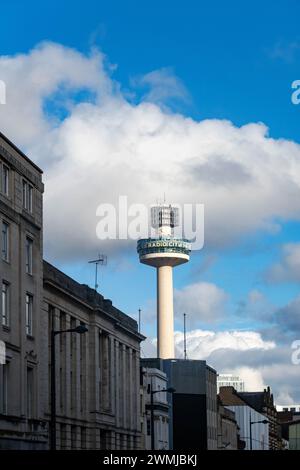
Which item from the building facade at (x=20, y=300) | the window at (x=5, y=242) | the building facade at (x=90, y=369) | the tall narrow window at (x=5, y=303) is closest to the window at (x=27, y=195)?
the building facade at (x=20, y=300)

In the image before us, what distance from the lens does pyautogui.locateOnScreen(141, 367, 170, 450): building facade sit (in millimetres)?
111438

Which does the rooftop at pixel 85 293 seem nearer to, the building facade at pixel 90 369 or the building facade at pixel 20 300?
the building facade at pixel 90 369

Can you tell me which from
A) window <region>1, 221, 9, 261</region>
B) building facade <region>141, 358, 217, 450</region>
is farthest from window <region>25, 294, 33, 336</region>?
building facade <region>141, 358, 217, 450</region>

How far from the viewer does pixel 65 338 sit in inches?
3027

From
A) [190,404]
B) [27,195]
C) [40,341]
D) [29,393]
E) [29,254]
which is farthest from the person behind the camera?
[190,404]

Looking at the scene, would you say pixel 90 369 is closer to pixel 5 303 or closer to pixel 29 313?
pixel 29 313

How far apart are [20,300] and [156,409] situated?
58265 millimetres

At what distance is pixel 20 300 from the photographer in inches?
2445

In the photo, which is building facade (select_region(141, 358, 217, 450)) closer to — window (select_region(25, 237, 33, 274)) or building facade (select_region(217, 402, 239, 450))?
building facade (select_region(217, 402, 239, 450))

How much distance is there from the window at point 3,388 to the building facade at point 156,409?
4919 cm

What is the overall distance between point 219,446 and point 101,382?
70.9 m

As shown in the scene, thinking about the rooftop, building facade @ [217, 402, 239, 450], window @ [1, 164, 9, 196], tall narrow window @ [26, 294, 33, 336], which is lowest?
building facade @ [217, 402, 239, 450]

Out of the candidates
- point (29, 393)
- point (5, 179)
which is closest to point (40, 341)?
point (29, 393)

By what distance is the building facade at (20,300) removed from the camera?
59.3m
